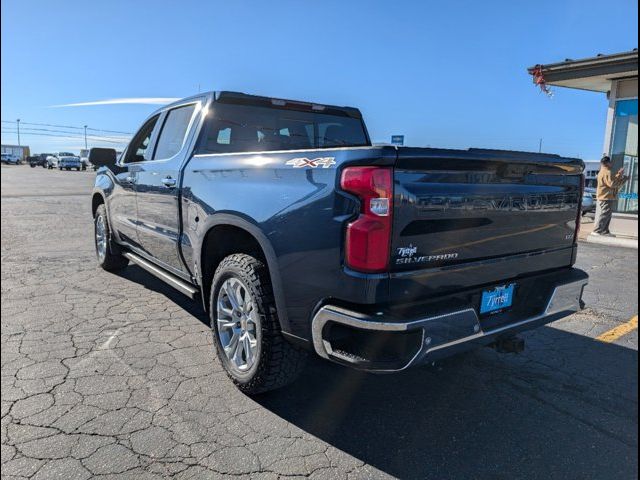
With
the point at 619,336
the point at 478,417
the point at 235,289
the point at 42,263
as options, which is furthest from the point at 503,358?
the point at 42,263

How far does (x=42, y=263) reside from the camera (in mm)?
6461

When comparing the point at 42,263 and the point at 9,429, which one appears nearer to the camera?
the point at 9,429

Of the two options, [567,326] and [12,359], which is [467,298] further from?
[12,359]

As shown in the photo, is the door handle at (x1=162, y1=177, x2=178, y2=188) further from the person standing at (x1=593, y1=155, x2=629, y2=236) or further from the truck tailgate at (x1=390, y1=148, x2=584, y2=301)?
the person standing at (x1=593, y1=155, x2=629, y2=236)

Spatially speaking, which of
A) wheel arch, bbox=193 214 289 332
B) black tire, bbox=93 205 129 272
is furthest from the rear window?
black tire, bbox=93 205 129 272

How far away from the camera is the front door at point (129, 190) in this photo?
15.7 feet

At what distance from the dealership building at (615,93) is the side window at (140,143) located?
30.7 ft

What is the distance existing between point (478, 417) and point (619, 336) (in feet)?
7.52

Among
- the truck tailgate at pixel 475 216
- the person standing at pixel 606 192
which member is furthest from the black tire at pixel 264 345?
the person standing at pixel 606 192

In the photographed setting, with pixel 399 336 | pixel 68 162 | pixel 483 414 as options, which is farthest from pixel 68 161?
pixel 399 336

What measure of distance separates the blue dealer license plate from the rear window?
5.66 ft

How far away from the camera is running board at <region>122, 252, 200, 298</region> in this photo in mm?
3727

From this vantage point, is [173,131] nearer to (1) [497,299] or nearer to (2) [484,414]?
(1) [497,299]

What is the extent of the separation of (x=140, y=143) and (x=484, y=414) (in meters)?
4.30
